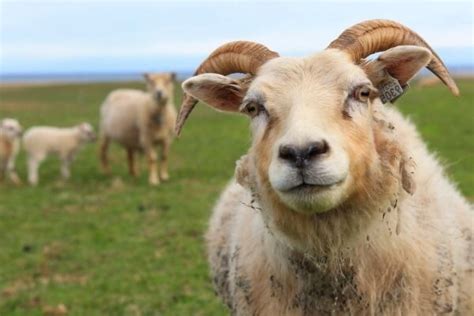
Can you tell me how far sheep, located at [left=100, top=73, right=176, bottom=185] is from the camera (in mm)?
14961

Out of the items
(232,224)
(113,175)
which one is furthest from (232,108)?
(113,175)

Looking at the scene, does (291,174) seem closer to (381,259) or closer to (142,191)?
(381,259)

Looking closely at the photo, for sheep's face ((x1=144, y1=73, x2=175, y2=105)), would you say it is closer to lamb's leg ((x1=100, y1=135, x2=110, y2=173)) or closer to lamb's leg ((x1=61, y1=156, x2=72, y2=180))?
lamb's leg ((x1=100, y1=135, x2=110, y2=173))

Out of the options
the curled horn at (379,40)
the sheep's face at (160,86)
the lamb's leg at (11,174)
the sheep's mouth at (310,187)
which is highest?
the curled horn at (379,40)

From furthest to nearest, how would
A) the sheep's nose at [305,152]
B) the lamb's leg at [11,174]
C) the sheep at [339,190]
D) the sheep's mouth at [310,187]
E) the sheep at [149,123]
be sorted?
the lamb's leg at [11,174]
the sheep at [149,123]
the sheep at [339,190]
the sheep's mouth at [310,187]
the sheep's nose at [305,152]

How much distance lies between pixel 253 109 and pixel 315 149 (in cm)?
85

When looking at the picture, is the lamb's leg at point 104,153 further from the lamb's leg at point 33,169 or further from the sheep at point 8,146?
the sheep at point 8,146

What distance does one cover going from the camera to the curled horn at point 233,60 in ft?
14.1

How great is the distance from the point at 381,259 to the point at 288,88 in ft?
3.63

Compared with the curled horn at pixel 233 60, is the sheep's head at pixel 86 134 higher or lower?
lower

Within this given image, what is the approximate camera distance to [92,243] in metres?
9.95

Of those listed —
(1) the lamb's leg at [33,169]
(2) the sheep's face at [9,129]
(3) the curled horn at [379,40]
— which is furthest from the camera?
(2) the sheep's face at [9,129]

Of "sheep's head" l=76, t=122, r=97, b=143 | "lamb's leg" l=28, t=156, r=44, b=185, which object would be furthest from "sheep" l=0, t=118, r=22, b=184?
"sheep's head" l=76, t=122, r=97, b=143

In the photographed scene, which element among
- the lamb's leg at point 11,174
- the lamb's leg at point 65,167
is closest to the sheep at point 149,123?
the lamb's leg at point 65,167
